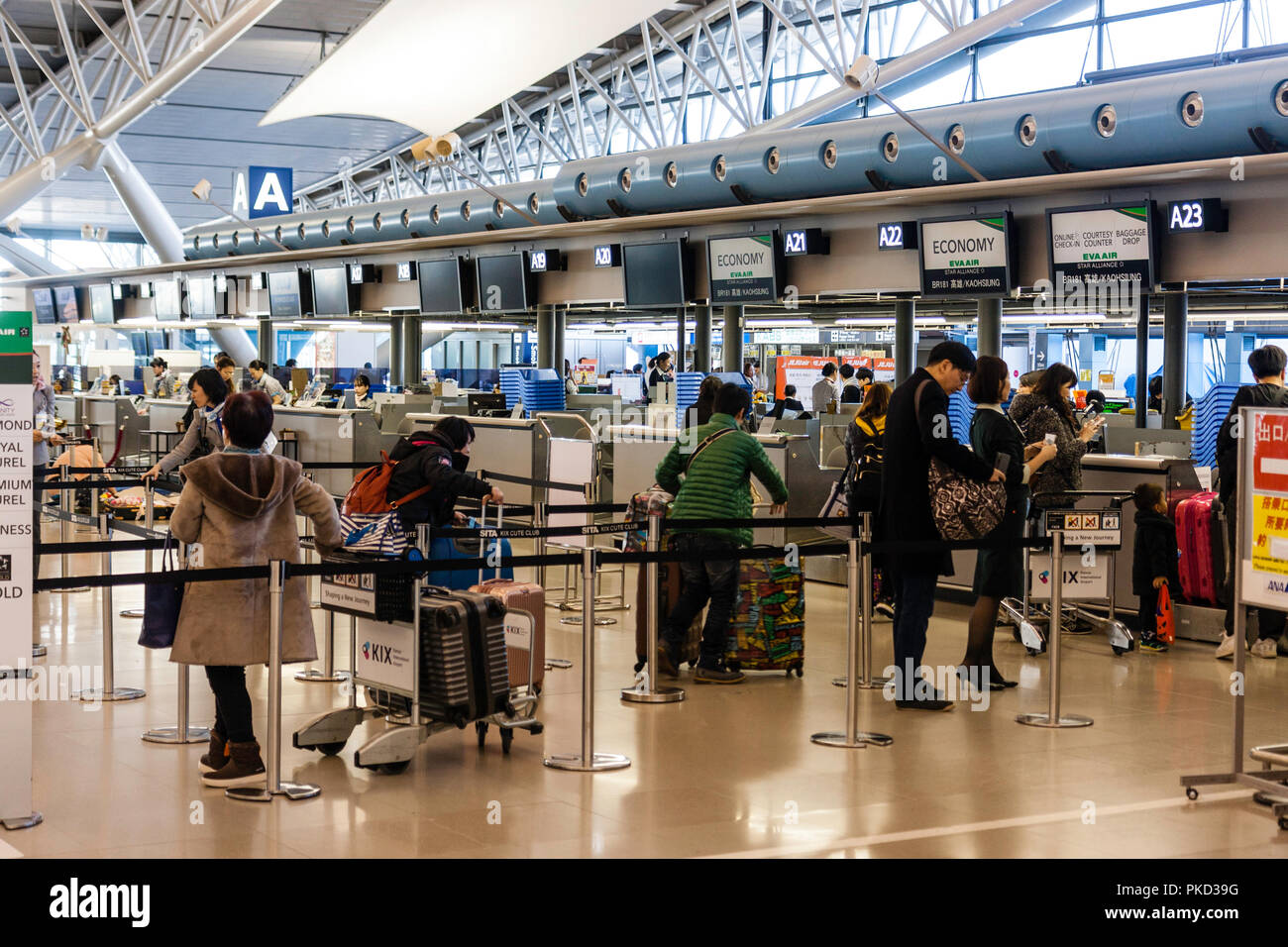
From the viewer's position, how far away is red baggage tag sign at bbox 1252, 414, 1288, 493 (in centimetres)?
516

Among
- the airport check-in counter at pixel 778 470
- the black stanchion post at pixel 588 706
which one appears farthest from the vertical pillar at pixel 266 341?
the black stanchion post at pixel 588 706

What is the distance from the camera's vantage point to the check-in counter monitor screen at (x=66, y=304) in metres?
30.8

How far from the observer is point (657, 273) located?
44.8ft

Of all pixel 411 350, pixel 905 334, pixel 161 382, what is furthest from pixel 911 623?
pixel 161 382

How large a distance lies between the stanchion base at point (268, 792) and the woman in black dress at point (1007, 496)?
3686mm

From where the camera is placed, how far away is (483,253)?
16.5 meters

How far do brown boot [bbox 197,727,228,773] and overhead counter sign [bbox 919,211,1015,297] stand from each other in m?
6.88

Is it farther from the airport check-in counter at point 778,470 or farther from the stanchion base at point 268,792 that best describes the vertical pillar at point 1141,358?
the stanchion base at point 268,792

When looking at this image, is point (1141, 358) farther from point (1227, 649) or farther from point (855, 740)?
point (855, 740)

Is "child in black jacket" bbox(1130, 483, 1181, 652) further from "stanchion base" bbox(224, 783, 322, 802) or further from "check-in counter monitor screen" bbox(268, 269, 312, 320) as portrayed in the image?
"check-in counter monitor screen" bbox(268, 269, 312, 320)

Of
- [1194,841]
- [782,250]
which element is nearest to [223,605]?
[1194,841]
